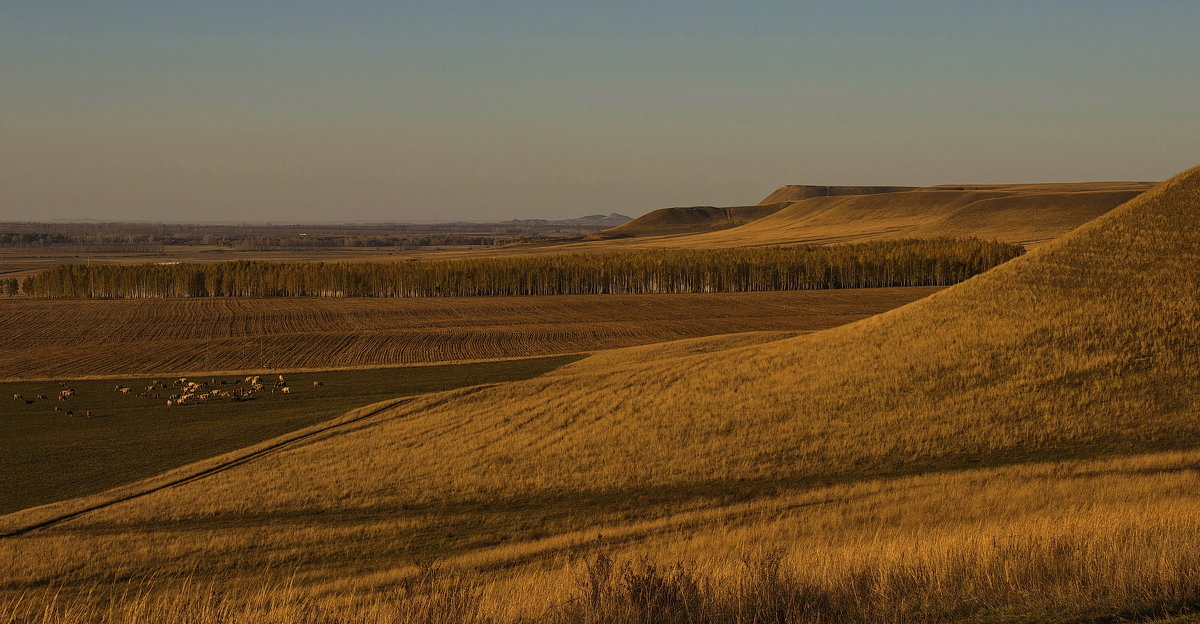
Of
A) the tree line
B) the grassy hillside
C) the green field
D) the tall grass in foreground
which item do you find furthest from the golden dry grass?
the tall grass in foreground

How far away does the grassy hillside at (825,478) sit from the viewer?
1141cm

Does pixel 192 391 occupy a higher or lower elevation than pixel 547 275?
lower

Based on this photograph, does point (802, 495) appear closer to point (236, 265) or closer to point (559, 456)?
point (559, 456)

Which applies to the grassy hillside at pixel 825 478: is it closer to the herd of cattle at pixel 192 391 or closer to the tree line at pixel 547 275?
the herd of cattle at pixel 192 391

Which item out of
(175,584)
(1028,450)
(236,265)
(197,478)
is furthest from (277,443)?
(236,265)

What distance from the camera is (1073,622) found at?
9367mm

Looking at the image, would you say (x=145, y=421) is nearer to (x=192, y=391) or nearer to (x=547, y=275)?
(x=192, y=391)

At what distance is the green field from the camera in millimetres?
36875

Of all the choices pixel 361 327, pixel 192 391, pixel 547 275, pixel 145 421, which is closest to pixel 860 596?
pixel 145 421

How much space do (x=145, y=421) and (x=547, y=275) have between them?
107 meters

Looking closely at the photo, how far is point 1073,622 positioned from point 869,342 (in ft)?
103

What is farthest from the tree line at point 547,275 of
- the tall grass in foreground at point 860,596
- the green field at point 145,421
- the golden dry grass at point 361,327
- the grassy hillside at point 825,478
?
the tall grass in foreground at point 860,596

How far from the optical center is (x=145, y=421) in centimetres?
4897

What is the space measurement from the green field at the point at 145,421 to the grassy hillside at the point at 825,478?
4883 millimetres
